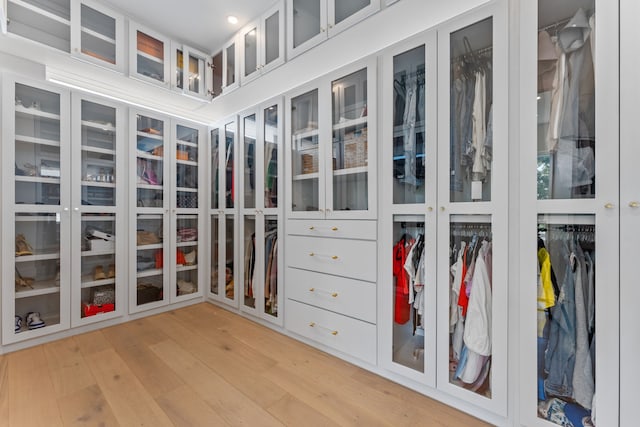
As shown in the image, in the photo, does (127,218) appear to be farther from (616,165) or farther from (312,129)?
(616,165)

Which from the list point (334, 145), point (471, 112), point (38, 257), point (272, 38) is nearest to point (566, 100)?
point (471, 112)

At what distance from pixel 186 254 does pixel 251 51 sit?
2.26 metres

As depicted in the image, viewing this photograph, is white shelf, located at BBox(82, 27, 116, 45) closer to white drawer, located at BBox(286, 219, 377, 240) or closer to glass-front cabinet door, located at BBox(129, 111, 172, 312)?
glass-front cabinet door, located at BBox(129, 111, 172, 312)

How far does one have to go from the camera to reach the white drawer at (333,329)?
1.84 m

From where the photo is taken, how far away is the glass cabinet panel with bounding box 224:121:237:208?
117 inches

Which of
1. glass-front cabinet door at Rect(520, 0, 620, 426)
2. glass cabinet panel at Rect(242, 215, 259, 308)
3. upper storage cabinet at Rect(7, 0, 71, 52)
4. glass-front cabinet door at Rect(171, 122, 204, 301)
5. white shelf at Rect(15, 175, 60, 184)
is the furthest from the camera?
glass-front cabinet door at Rect(171, 122, 204, 301)

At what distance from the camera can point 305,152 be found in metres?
2.30

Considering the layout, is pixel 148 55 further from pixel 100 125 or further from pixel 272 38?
pixel 272 38

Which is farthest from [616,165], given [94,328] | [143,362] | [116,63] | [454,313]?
[94,328]

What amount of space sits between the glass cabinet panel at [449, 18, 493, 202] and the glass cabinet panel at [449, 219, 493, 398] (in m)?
0.19

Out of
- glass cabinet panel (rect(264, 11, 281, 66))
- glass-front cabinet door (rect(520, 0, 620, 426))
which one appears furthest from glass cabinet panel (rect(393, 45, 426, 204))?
glass cabinet panel (rect(264, 11, 281, 66))

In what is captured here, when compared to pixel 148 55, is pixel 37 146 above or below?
below

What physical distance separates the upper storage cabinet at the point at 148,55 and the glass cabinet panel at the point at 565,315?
3333 millimetres

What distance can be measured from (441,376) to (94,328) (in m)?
2.87
